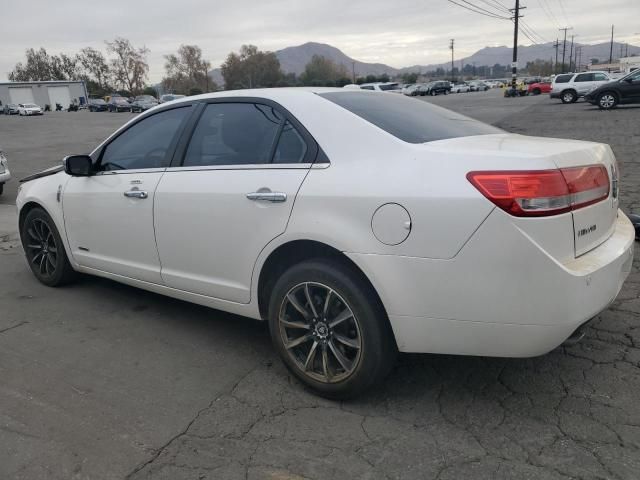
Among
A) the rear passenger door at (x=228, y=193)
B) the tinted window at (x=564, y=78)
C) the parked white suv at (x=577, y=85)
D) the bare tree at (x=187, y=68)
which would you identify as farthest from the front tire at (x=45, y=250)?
the bare tree at (x=187, y=68)

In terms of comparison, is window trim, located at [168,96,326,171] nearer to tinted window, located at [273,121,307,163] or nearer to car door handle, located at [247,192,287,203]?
tinted window, located at [273,121,307,163]

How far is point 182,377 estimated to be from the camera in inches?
130

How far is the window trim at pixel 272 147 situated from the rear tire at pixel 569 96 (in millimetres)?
33297

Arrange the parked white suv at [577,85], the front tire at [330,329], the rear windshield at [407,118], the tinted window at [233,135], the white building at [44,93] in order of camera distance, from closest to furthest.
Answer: the front tire at [330,329] < the rear windshield at [407,118] < the tinted window at [233,135] < the parked white suv at [577,85] < the white building at [44,93]

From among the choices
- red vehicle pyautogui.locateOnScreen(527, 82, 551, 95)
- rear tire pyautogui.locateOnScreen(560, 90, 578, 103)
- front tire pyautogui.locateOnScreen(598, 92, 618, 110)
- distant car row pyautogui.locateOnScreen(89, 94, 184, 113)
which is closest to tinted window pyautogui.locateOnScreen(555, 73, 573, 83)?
rear tire pyautogui.locateOnScreen(560, 90, 578, 103)

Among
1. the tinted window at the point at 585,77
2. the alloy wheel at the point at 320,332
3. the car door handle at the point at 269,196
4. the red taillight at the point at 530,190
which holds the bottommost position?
the alloy wheel at the point at 320,332

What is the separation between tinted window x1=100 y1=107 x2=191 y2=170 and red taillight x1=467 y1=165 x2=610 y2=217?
7.30ft

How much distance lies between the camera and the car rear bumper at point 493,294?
2340 millimetres

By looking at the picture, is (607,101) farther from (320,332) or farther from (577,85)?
(320,332)

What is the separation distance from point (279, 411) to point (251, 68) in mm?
91471

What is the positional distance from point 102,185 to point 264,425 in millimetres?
2331

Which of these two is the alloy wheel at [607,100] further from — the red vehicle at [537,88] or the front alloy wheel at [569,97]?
the red vehicle at [537,88]

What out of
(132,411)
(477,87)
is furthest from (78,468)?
(477,87)

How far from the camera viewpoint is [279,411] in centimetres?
290
